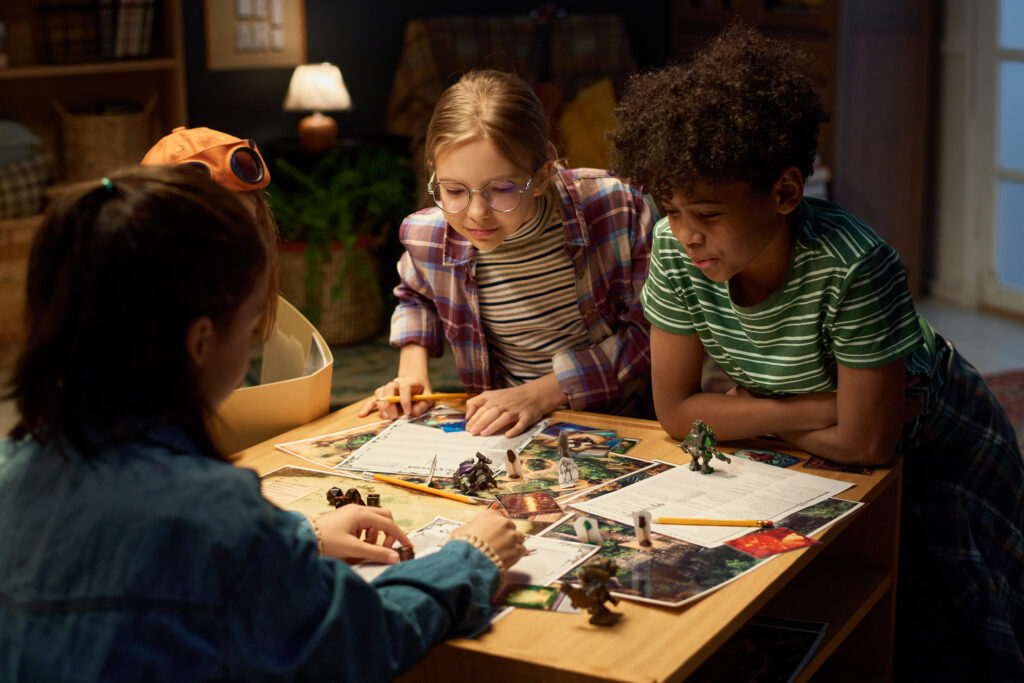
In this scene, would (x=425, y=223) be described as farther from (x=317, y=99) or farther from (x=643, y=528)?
(x=317, y=99)

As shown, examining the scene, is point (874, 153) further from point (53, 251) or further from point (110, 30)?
point (53, 251)

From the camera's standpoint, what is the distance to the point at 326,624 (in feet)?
3.44

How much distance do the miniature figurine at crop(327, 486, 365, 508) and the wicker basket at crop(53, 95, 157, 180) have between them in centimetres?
363

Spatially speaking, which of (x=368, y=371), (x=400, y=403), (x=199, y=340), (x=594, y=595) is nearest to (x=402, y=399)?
(x=400, y=403)

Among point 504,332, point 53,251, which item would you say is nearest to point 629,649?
point 53,251

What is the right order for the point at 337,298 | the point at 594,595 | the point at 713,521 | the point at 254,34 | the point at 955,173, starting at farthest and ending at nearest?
the point at 955,173
the point at 254,34
the point at 337,298
the point at 713,521
the point at 594,595

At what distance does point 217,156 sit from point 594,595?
109cm

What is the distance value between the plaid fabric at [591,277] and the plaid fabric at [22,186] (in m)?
2.95

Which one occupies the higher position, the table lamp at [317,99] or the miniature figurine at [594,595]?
the table lamp at [317,99]

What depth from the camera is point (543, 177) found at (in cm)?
199

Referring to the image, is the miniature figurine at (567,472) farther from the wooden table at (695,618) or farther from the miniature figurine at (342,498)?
the miniature figurine at (342,498)

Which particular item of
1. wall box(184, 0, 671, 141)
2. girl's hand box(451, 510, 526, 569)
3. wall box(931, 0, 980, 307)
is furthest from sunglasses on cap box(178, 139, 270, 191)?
wall box(931, 0, 980, 307)

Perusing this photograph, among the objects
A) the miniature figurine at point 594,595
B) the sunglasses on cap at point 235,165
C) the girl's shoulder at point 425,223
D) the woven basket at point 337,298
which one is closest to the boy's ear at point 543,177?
the girl's shoulder at point 425,223

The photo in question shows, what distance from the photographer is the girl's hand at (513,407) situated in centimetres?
186
